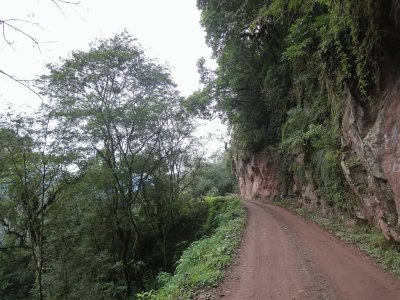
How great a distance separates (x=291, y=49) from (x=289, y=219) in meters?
7.99

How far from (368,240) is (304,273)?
3112mm

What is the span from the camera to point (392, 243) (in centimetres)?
760

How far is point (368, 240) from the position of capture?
28.6ft

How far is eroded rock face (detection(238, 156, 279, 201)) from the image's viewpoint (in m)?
23.5

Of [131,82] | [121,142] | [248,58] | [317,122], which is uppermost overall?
[248,58]

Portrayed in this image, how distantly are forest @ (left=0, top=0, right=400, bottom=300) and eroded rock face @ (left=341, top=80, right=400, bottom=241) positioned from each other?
79mm

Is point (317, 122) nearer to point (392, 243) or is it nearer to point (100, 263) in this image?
point (392, 243)

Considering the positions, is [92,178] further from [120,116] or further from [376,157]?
[376,157]

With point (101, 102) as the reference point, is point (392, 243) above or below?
below

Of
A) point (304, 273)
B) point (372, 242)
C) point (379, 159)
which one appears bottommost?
point (304, 273)

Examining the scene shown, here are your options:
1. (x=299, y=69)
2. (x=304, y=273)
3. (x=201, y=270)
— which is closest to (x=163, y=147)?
(x=299, y=69)

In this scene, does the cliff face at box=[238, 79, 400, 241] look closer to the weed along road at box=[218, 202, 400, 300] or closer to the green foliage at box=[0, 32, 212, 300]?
the weed along road at box=[218, 202, 400, 300]

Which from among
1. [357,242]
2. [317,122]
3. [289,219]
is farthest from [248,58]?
[357,242]

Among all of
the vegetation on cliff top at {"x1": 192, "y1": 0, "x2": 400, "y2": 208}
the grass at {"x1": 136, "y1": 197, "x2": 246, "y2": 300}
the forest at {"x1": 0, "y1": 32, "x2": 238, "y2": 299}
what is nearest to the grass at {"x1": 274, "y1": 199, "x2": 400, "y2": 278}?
the vegetation on cliff top at {"x1": 192, "y1": 0, "x2": 400, "y2": 208}
